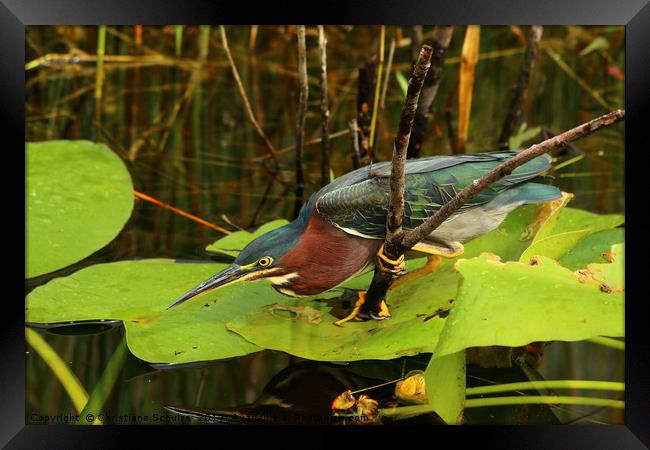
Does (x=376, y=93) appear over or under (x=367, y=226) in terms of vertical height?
over

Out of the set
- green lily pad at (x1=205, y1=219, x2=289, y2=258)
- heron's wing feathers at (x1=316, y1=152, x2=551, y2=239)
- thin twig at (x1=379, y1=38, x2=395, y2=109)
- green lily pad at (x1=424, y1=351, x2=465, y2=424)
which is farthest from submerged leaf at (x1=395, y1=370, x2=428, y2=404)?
thin twig at (x1=379, y1=38, x2=395, y2=109)

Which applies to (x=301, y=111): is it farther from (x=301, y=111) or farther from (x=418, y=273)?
(x=418, y=273)

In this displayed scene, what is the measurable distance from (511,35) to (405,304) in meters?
0.59

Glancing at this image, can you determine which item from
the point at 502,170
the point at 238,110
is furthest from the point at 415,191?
the point at 238,110

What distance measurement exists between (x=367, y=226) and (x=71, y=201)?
0.69m

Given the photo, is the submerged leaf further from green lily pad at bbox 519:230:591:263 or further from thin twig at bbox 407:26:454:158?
thin twig at bbox 407:26:454:158

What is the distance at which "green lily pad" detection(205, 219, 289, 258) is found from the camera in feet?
5.26

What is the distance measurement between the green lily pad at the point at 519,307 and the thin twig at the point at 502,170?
9 cm

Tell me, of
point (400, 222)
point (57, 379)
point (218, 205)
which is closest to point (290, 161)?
point (218, 205)

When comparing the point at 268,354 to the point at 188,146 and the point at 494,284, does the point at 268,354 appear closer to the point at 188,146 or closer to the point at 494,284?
the point at 494,284

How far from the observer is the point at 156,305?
157 centimetres

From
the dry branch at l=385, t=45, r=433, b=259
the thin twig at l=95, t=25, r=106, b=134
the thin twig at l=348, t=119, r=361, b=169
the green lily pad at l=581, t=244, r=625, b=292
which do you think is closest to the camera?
the dry branch at l=385, t=45, r=433, b=259

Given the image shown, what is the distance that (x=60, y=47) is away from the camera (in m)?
1.64

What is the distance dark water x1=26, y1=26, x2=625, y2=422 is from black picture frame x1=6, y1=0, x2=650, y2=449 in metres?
0.04
